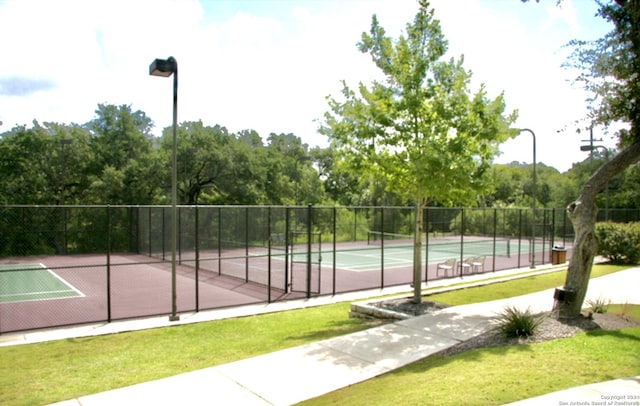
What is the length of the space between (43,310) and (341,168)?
1031cm

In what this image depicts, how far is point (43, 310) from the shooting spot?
47.8 ft

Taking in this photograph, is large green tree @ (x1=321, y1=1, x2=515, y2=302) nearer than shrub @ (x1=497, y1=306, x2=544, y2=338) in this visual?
No

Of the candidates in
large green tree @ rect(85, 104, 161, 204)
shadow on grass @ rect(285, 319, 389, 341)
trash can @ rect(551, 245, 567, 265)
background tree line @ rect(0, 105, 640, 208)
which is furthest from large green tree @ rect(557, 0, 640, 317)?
large green tree @ rect(85, 104, 161, 204)

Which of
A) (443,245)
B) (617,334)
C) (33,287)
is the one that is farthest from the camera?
(443,245)

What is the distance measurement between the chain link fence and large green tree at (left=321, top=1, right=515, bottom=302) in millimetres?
2193

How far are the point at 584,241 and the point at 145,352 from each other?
8.78m

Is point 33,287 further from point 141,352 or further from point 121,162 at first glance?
point 121,162

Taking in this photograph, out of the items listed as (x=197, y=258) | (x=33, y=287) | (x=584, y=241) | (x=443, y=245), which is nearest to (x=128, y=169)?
(x=33, y=287)

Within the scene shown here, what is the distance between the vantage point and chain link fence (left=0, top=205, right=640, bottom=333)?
15016 mm

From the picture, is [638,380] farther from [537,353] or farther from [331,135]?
[331,135]

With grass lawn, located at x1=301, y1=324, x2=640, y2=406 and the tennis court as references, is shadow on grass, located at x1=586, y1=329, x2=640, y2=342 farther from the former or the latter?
the tennis court

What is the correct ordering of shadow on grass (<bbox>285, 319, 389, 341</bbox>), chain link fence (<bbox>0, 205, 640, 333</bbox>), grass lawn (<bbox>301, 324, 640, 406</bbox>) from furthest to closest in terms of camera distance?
chain link fence (<bbox>0, 205, 640, 333</bbox>) → shadow on grass (<bbox>285, 319, 389, 341</bbox>) → grass lawn (<bbox>301, 324, 640, 406</bbox>)

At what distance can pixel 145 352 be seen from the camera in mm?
8852

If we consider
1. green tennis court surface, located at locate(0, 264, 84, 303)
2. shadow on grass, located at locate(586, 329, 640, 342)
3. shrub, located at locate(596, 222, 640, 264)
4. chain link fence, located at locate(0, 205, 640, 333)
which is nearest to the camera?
shadow on grass, located at locate(586, 329, 640, 342)
